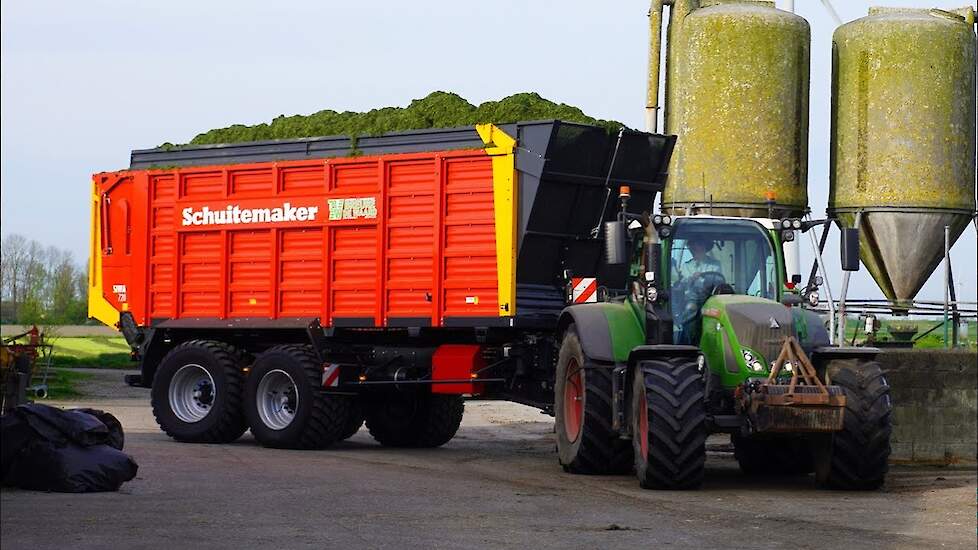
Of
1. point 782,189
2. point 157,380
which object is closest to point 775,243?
point 157,380

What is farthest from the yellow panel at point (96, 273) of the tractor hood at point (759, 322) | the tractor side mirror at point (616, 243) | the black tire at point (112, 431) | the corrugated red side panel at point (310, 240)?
the tractor hood at point (759, 322)

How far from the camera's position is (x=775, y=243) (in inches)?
615

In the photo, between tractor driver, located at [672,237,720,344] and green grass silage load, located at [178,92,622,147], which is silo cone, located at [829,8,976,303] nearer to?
green grass silage load, located at [178,92,622,147]

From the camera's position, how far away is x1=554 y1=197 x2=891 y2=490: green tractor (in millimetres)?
13859

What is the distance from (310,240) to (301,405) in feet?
6.77

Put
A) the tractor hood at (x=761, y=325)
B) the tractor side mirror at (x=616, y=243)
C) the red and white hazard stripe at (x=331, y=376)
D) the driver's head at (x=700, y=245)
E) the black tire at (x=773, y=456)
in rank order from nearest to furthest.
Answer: the tractor side mirror at (x=616, y=243), the tractor hood at (x=761, y=325), the driver's head at (x=700, y=245), the black tire at (x=773, y=456), the red and white hazard stripe at (x=331, y=376)

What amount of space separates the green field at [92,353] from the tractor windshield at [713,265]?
23.0m

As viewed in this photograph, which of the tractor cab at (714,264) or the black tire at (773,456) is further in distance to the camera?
the black tire at (773,456)

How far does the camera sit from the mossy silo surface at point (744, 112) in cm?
2661

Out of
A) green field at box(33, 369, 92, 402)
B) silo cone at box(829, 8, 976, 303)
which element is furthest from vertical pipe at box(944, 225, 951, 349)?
green field at box(33, 369, 92, 402)

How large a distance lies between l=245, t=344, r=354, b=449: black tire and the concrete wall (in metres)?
6.88

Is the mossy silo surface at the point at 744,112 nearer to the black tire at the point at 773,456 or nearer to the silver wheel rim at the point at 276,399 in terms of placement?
the silver wheel rim at the point at 276,399

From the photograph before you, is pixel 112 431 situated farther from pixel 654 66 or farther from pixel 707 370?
pixel 654 66

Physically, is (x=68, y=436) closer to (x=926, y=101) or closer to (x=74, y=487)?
(x=74, y=487)
